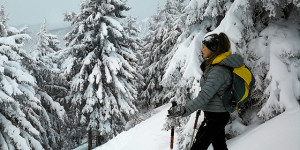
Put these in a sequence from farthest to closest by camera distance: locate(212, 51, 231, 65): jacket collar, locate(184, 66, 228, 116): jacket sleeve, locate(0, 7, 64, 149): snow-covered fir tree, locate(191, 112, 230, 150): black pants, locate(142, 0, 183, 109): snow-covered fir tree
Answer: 1. locate(142, 0, 183, 109): snow-covered fir tree
2. locate(0, 7, 64, 149): snow-covered fir tree
3. locate(191, 112, 230, 150): black pants
4. locate(212, 51, 231, 65): jacket collar
5. locate(184, 66, 228, 116): jacket sleeve

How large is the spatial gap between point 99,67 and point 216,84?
1352 centimetres

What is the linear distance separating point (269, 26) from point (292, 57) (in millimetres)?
841

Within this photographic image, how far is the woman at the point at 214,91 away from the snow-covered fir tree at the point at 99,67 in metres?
12.0

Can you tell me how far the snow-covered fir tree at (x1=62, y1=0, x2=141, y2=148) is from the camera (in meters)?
15.0

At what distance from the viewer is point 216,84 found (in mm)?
2598

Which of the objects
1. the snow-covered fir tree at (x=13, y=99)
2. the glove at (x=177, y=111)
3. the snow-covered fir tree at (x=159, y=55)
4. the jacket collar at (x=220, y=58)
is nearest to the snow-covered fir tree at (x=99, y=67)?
the snow-covered fir tree at (x=13, y=99)

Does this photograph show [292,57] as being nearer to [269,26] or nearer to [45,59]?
[269,26]

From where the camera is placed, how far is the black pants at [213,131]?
9.27 feet

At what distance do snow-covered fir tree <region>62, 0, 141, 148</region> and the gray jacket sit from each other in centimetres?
1222

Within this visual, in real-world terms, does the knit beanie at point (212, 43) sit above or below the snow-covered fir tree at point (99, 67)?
above

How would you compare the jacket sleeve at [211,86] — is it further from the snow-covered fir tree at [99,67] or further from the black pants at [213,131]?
the snow-covered fir tree at [99,67]

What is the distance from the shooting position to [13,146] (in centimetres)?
1002

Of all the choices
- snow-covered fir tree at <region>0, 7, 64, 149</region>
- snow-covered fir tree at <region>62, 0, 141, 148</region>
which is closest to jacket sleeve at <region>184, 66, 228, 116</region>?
snow-covered fir tree at <region>0, 7, 64, 149</region>

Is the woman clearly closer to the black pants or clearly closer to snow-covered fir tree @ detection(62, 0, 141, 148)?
the black pants
